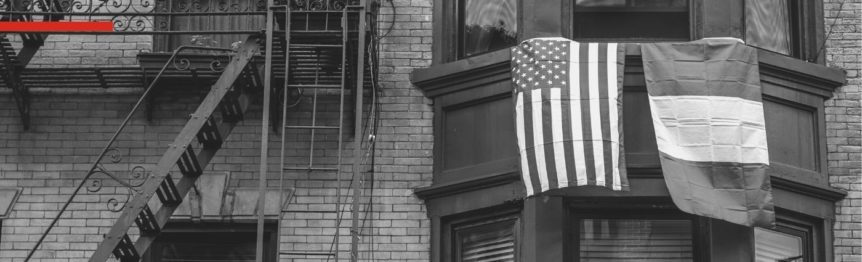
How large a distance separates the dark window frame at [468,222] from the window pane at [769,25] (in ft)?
8.39

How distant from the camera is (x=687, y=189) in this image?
13859 millimetres

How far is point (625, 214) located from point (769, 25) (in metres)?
2.25

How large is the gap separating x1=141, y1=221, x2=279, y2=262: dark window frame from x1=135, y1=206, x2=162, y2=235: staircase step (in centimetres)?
68

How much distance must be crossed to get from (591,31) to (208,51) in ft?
11.2

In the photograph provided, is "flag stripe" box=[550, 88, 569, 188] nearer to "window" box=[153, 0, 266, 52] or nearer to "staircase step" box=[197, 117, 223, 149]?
"staircase step" box=[197, 117, 223, 149]

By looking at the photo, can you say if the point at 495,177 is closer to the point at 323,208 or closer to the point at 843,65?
the point at 323,208

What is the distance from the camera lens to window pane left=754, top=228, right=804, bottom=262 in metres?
14.7

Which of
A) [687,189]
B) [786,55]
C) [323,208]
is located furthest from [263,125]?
[786,55]

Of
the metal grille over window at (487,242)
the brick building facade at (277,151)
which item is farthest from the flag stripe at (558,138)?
the brick building facade at (277,151)

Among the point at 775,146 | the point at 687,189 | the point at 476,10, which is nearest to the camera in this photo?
the point at 687,189

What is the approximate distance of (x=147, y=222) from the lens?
14477 mm

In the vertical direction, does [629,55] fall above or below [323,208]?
above

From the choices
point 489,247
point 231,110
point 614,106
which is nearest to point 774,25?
point 614,106

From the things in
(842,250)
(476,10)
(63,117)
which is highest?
(476,10)
